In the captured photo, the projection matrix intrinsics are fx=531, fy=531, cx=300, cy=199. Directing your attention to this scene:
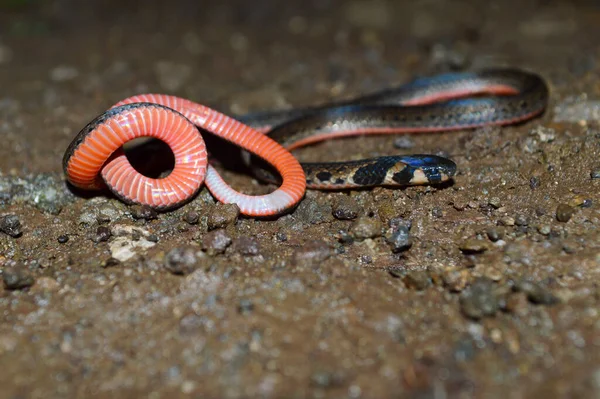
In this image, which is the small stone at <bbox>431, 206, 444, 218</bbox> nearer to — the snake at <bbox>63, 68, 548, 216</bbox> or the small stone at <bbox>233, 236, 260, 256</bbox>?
the snake at <bbox>63, 68, 548, 216</bbox>

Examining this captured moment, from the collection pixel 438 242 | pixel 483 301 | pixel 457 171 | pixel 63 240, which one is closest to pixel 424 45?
pixel 457 171

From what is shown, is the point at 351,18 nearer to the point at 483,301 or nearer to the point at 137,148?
the point at 137,148

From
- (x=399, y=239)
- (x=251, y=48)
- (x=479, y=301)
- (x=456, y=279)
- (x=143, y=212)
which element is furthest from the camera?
(x=251, y=48)

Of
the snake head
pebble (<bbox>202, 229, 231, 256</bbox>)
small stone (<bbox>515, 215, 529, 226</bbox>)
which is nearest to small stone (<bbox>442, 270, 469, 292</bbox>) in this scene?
small stone (<bbox>515, 215, 529, 226</bbox>)

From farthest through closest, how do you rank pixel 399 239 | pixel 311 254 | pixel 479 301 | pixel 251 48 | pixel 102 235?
pixel 251 48 → pixel 102 235 → pixel 399 239 → pixel 311 254 → pixel 479 301

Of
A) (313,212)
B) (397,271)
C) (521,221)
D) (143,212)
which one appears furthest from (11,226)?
(521,221)

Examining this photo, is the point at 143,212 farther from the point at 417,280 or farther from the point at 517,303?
the point at 517,303
